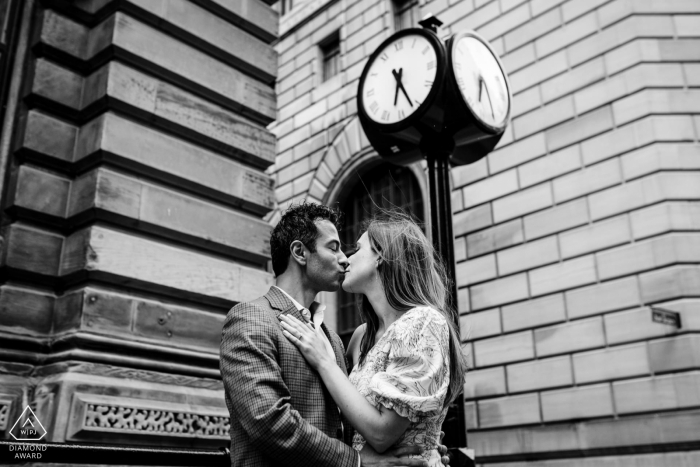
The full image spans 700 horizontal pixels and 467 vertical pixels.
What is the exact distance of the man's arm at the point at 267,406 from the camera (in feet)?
7.66

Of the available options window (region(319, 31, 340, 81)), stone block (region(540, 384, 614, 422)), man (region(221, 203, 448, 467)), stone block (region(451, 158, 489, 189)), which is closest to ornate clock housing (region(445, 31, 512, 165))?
man (region(221, 203, 448, 467))

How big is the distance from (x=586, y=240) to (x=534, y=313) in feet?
4.63

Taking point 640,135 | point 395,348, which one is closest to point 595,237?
point 640,135

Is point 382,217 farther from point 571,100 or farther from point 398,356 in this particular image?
point 571,100

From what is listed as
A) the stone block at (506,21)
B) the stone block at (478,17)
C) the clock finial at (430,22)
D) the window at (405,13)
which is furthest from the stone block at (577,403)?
the window at (405,13)

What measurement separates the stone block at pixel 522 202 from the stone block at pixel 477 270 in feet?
2.37

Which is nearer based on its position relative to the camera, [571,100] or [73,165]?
[73,165]

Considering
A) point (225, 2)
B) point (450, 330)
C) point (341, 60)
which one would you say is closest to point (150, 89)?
point (225, 2)

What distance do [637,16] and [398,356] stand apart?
977 centimetres

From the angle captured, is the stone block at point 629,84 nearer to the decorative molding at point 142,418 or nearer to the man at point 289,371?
the decorative molding at point 142,418

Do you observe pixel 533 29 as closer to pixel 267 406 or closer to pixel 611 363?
pixel 611 363

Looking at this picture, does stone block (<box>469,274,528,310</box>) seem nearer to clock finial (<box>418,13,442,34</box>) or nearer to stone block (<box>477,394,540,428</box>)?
stone block (<box>477,394,540,428</box>)

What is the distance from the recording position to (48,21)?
5.82 m

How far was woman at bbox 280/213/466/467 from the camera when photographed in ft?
8.20
